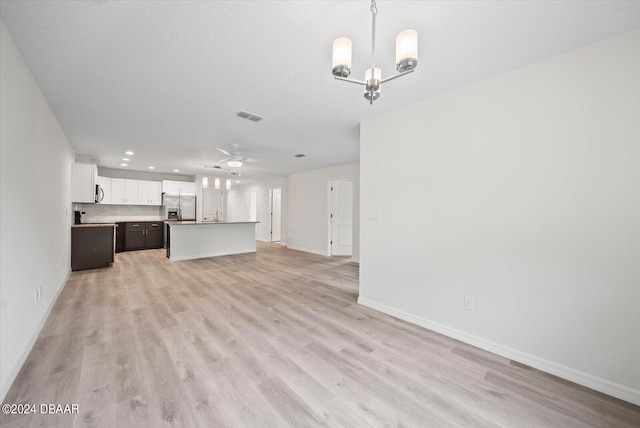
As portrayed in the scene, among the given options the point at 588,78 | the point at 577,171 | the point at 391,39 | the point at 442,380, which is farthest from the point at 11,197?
the point at 588,78

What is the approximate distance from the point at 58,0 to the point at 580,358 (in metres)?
4.31

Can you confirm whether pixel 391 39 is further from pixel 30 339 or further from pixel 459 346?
pixel 30 339

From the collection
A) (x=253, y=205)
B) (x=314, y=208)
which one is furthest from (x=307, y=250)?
(x=253, y=205)

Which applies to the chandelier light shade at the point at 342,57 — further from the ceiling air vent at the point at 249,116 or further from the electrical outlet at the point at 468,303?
the electrical outlet at the point at 468,303

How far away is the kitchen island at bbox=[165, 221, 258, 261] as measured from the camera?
6.05 metres

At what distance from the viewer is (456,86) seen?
240cm

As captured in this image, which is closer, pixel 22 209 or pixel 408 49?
pixel 408 49

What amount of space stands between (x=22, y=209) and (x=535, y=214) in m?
4.31

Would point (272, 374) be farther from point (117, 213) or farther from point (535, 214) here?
point (117, 213)

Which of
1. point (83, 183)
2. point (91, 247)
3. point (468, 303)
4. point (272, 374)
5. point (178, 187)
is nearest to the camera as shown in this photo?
point (272, 374)

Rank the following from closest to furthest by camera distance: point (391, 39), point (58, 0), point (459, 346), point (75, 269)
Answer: point (58, 0) → point (391, 39) → point (459, 346) → point (75, 269)

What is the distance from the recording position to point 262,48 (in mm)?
1871

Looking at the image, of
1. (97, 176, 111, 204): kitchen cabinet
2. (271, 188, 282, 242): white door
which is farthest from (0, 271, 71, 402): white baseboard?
(271, 188, 282, 242): white door

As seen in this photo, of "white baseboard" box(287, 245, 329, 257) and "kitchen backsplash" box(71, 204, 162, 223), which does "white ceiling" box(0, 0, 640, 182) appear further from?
"kitchen backsplash" box(71, 204, 162, 223)
